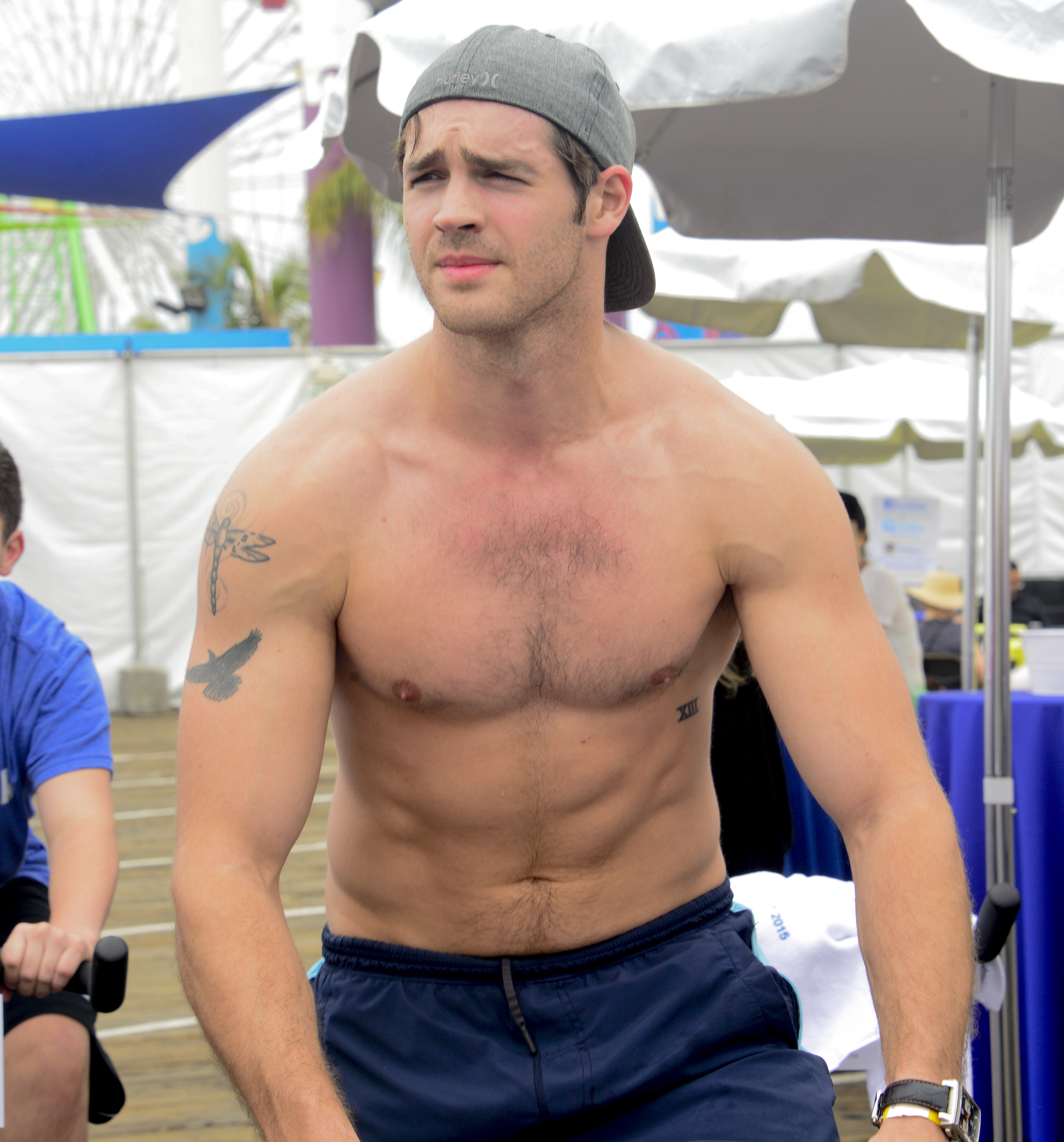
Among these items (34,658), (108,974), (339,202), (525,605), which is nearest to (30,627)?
(34,658)

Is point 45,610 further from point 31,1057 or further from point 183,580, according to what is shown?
point 183,580

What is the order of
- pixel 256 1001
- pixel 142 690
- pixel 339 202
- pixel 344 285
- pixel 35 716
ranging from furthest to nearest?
1. pixel 344 285
2. pixel 339 202
3. pixel 142 690
4. pixel 35 716
5. pixel 256 1001

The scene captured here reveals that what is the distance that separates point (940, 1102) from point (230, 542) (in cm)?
111

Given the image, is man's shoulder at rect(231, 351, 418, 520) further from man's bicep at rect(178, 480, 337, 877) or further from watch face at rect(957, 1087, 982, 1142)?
watch face at rect(957, 1087, 982, 1142)

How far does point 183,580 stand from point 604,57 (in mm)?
8969

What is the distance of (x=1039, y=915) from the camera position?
3119mm

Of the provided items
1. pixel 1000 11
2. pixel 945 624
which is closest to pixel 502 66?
pixel 1000 11

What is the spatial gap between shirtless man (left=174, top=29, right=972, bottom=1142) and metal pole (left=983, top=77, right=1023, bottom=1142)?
122 centimetres

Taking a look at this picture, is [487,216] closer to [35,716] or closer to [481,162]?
[481,162]

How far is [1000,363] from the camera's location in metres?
2.82

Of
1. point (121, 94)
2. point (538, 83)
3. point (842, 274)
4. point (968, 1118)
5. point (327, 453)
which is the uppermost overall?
point (121, 94)

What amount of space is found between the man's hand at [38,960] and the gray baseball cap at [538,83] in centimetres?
138

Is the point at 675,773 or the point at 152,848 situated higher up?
the point at 675,773

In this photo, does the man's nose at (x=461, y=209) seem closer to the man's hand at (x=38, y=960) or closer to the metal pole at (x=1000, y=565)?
the man's hand at (x=38, y=960)
